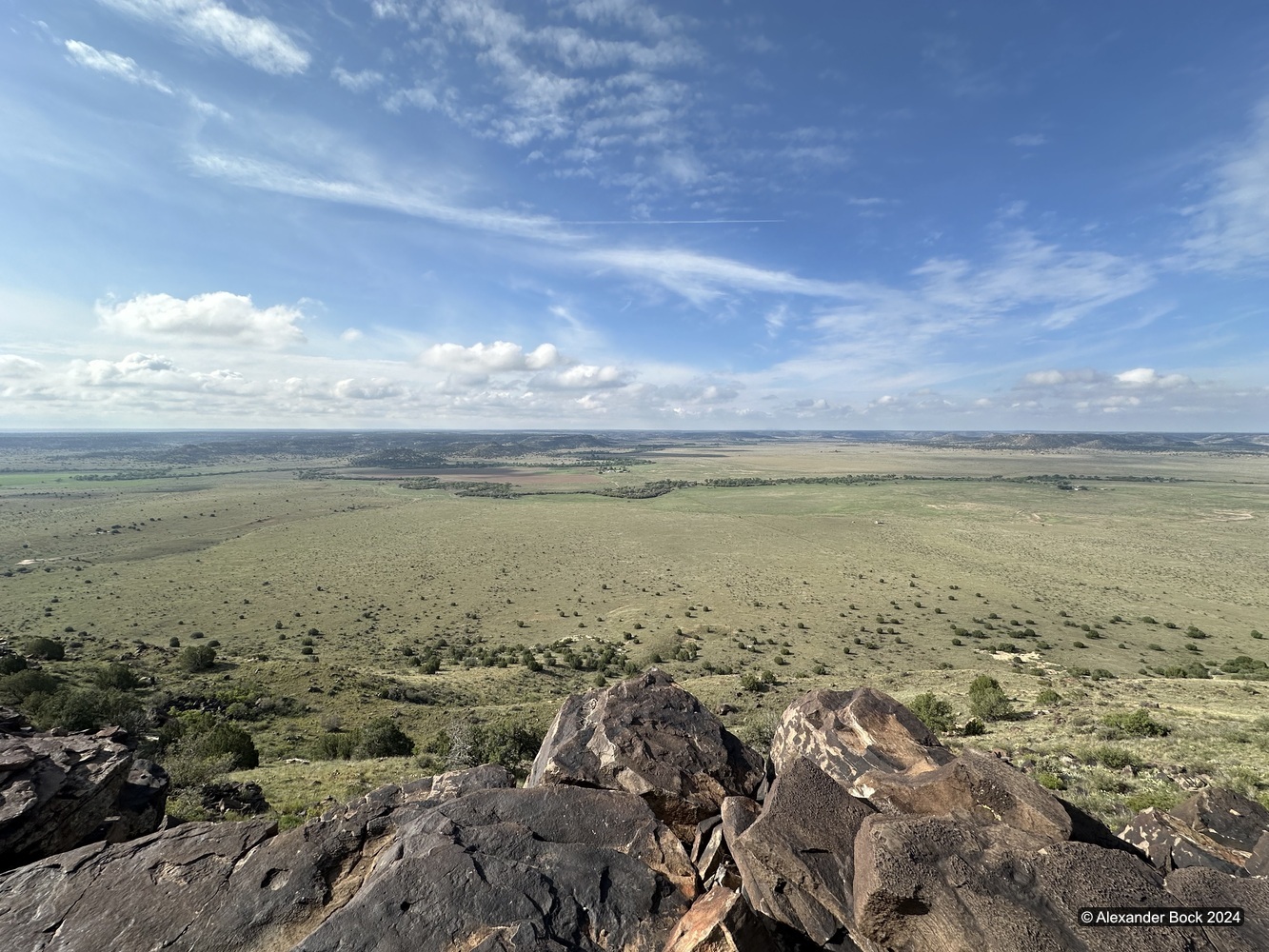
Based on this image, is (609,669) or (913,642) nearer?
(609,669)

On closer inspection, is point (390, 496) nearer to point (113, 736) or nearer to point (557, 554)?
point (557, 554)

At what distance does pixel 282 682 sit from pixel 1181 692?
180 ft

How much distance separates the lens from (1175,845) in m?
9.41

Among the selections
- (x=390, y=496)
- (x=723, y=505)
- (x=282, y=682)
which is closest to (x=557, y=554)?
(x=282, y=682)

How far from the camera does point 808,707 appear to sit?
46.3 ft

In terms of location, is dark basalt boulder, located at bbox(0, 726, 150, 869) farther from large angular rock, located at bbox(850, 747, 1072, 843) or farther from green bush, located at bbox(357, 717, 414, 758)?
large angular rock, located at bbox(850, 747, 1072, 843)

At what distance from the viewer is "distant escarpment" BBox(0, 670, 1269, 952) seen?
697 centimetres

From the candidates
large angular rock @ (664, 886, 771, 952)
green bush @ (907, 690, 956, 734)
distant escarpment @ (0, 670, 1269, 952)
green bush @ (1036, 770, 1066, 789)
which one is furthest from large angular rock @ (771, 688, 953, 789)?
green bush @ (907, 690, 956, 734)

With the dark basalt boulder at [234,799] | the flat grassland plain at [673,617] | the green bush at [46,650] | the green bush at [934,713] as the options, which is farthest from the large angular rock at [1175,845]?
the green bush at [46,650]

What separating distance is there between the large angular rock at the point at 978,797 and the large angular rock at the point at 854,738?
→ 3.26 feet

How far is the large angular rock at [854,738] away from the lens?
456 inches

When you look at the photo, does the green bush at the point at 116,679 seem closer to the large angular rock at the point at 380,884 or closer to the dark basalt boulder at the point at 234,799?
the dark basalt boulder at the point at 234,799

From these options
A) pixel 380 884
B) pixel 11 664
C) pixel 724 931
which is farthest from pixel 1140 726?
pixel 11 664

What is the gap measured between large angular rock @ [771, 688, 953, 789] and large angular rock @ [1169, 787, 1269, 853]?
4.09 m
